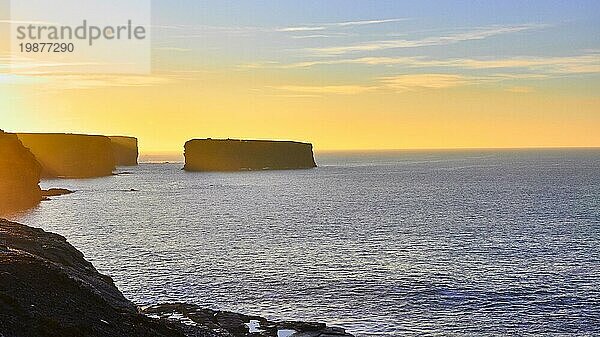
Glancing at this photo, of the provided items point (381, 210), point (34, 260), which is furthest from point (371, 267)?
point (381, 210)

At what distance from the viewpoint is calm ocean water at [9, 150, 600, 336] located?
56.5m

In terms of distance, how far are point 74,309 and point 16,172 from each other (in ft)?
450

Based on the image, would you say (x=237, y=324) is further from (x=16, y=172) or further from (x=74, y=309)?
(x=16, y=172)

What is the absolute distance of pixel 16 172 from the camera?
164m

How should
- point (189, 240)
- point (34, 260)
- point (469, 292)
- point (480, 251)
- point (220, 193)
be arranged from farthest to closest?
point (220, 193) → point (189, 240) → point (480, 251) → point (469, 292) → point (34, 260)

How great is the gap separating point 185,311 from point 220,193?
145 m

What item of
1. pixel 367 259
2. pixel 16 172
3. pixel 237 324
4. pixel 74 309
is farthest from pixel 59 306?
pixel 16 172

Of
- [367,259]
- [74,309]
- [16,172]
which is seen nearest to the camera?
[74,309]

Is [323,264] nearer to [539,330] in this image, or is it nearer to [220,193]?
[539,330]

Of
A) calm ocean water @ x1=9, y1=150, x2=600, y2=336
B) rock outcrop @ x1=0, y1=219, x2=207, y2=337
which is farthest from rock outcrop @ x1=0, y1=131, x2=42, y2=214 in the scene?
rock outcrop @ x1=0, y1=219, x2=207, y2=337

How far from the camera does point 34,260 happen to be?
1667 inches

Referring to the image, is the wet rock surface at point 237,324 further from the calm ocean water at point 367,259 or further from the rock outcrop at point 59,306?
the rock outcrop at point 59,306

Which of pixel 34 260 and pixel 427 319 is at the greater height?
pixel 34 260

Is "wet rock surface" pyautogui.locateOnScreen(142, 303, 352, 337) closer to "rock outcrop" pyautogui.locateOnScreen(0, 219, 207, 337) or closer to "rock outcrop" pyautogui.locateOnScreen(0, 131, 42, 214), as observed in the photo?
"rock outcrop" pyautogui.locateOnScreen(0, 219, 207, 337)
